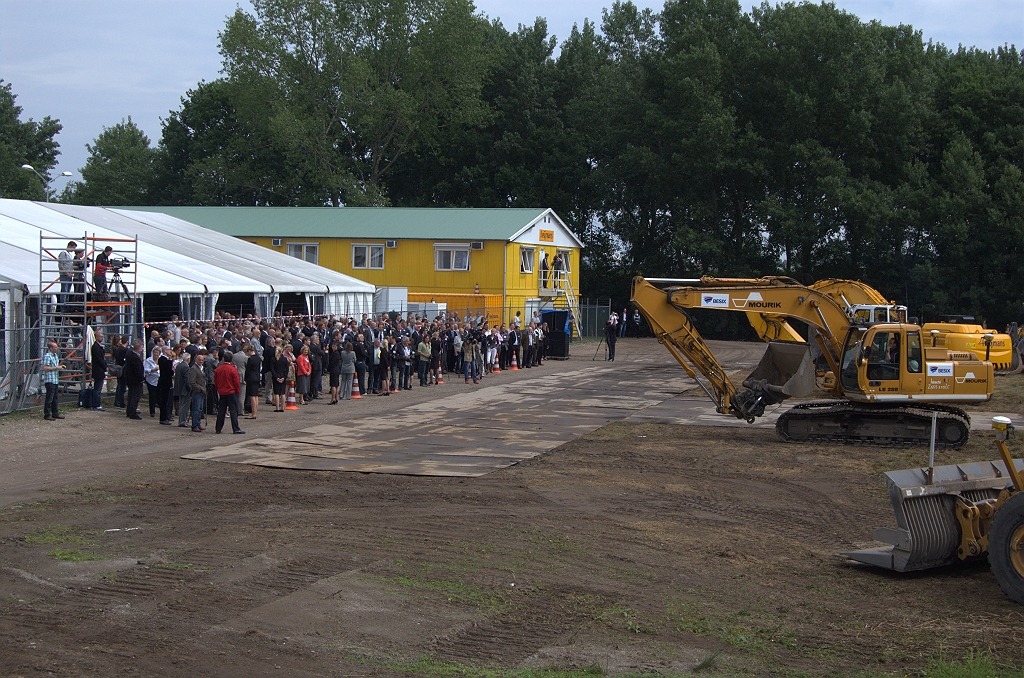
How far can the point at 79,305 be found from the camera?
22.8m

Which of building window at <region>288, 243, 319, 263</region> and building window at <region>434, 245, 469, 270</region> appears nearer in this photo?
building window at <region>434, 245, 469, 270</region>

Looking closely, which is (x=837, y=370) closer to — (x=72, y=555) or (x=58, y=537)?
(x=58, y=537)

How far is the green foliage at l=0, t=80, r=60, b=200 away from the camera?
250ft

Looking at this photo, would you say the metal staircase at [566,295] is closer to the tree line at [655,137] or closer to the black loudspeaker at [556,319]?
the black loudspeaker at [556,319]

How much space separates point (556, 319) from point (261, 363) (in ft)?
93.5

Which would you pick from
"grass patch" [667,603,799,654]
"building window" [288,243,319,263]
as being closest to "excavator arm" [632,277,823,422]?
"grass patch" [667,603,799,654]

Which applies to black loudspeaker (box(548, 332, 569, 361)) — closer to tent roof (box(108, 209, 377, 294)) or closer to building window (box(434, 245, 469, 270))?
building window (box(434, 245, 469, 270))

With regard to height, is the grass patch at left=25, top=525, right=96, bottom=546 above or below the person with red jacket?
below

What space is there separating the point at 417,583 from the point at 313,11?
2375 inches

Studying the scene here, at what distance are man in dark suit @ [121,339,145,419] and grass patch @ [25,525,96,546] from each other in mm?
9633

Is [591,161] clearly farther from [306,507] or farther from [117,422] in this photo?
[306,507]

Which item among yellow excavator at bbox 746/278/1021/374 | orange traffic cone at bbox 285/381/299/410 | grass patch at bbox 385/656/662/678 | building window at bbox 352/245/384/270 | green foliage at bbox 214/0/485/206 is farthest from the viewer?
green foliage at bbox 214/0/485/206

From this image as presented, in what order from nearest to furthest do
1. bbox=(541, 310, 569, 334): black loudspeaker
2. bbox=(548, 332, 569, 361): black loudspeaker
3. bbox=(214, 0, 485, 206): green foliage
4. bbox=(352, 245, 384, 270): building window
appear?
bbox=(548, 332, 569, 361): black loudspeaker → bbox=(352, 245, 384, 270): building window → bbox=(541, 310, 569, 334): black loudspeaker → bbox=(214, 0, 485, 206): green foliage

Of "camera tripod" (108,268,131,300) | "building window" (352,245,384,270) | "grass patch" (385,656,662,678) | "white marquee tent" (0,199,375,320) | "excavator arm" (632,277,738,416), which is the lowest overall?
"grass patch" (385,656,662,678)
